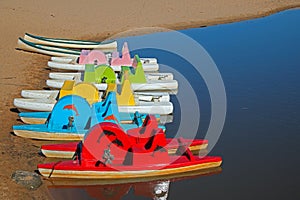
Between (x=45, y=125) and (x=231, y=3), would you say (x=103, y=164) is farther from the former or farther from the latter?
(x=231, y=3)

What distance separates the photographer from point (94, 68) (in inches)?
611

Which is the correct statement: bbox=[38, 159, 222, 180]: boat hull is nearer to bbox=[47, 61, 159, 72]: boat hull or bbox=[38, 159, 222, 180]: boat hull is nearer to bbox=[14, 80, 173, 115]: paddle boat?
bbox=[14, 80, 173, 115]: paddle boat

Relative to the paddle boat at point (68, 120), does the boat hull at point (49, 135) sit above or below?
below

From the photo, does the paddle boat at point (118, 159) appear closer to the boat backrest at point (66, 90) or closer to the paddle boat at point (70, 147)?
the paddle boat at point (70, 147)

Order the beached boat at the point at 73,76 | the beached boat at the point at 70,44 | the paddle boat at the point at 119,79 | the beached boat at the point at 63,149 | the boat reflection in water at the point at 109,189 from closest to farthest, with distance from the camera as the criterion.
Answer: the boat reflection in water at the point at 109,189 → the beached boat at the point at 63,149 → the paddle boat at the point at 119,79 → the beached boat at the point at 73,76 → the beached boat at the point at 70,44

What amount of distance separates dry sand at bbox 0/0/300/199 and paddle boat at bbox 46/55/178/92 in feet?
5.73

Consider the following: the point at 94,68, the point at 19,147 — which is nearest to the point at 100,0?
the point at 94,68

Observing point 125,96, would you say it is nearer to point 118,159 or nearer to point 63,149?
point 63,149

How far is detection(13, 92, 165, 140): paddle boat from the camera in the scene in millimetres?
11961

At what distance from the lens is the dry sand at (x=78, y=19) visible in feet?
53.6

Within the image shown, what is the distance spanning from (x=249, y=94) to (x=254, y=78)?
5.41 ft

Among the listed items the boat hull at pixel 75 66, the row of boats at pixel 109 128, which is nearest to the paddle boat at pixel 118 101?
the row of boats at pixel 109 128

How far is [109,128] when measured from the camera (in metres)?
10.3

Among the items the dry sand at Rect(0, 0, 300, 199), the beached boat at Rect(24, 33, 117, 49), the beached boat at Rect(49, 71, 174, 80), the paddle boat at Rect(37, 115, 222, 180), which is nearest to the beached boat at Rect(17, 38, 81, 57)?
the dry sand at Rect(0, 0, 300, 199)
